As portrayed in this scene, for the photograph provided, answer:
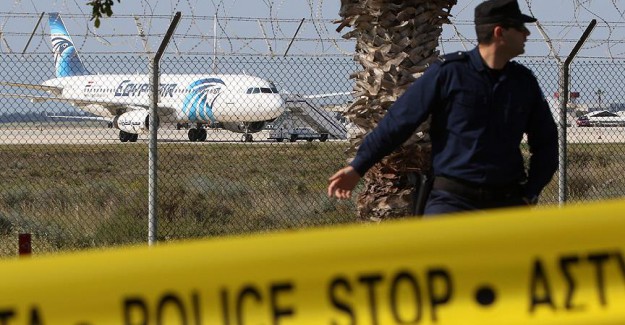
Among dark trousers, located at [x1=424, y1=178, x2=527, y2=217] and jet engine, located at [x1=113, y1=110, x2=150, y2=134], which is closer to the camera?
dark trousers, located at [x1=424, y1=178, x2=527, y2=217]

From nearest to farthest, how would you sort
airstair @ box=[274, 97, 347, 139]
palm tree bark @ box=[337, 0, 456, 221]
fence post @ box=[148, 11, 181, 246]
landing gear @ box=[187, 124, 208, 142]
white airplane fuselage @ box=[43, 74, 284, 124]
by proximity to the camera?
1. palm tree bark @ box=[337, 0, 456, 221]
2. fence post @ box=[148, 11, 181, 246]
3. airstair @ box=[274, 97, 347, 139]
4. landing gear @ box=[187, 124, 208, 142]
5. white airplane fuselage @ box=[43, 74, 284, 124]

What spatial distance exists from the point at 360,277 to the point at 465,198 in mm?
1367

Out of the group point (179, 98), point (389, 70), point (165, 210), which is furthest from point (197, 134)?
point (389, 70)

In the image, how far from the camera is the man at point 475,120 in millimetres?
5074

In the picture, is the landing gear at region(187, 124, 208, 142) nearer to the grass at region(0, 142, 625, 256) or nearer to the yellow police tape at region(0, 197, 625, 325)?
the grass at region(0, 142, 625, 256)

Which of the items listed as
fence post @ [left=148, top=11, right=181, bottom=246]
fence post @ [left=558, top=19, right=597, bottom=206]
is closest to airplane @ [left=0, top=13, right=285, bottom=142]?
fence post @ [left=558, top=19, right=597, bottom=206]

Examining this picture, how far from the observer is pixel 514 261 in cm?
398

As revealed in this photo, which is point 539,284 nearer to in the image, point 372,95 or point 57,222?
point 372,95

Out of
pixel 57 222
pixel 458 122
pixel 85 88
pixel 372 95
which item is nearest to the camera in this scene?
pixel 458 122

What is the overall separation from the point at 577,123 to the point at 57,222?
6648mm

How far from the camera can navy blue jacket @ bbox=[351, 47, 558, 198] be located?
507 centimetres

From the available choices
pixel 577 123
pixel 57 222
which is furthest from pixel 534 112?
pixel 577 123

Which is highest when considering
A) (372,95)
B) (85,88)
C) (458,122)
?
(85,88)

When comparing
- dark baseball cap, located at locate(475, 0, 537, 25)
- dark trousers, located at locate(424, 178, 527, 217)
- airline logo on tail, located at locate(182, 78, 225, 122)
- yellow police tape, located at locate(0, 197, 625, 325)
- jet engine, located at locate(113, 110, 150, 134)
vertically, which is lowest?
yellow police tape, located at locate(0, 197, 625, 325)
